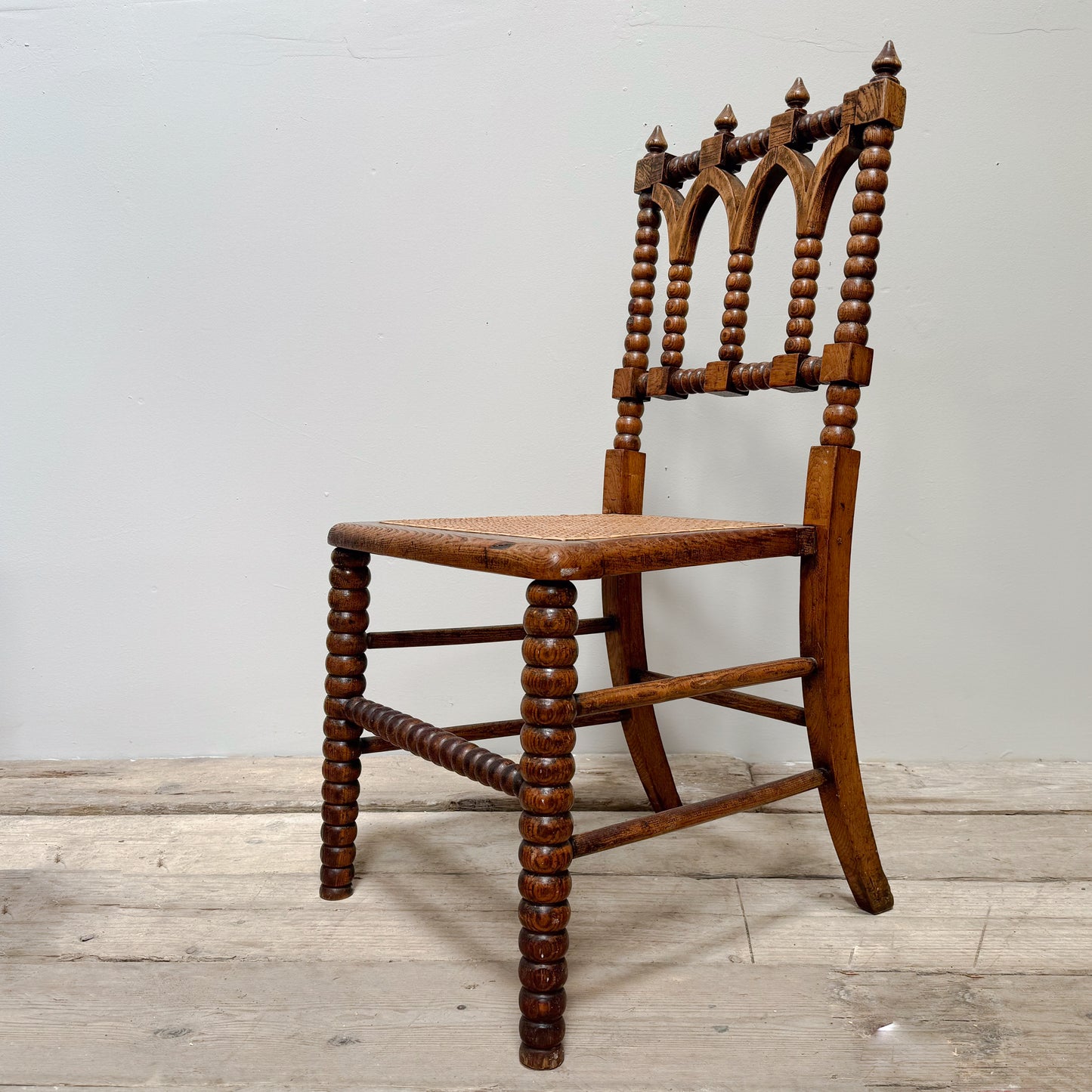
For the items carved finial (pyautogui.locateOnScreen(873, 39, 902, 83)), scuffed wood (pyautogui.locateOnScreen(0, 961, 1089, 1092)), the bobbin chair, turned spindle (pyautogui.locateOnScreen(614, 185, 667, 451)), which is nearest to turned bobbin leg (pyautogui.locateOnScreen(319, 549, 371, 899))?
the bobbin chair

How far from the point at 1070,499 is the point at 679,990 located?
1109 millimetres

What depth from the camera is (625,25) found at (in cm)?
154

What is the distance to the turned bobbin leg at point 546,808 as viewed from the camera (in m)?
0.81

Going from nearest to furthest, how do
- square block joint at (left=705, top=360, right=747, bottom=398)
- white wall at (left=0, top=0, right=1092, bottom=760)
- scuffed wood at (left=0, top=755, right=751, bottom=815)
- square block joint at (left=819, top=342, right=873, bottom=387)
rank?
1. square block joint at (left=819, top=342, right=873, bottom=387)
2. square block joint at (left=705, top=360, right=747, bottom=398)
3. scuffed wood at (left=0, top=755, right=751, bottom=815)
4. white wall at (left=0, top=0, right=1092, bottom=760)

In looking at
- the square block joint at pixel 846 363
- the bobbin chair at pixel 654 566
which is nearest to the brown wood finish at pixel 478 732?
the bobbin chair at pixel 654 566

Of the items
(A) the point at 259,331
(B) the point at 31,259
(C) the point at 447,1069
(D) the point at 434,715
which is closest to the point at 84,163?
(B) the point at 31,259

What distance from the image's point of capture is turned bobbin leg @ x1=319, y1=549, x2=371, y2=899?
111cm

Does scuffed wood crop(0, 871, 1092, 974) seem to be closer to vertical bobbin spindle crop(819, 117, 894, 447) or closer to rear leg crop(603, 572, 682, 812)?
rear leg crop(603, 572, 682, 812)

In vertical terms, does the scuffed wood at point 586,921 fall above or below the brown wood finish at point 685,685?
below

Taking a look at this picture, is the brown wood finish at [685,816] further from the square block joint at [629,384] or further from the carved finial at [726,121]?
the carved finial at [726,121]

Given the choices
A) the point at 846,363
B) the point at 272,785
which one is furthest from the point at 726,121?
the point at 272,785

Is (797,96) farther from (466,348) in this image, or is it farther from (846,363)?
(466,348)

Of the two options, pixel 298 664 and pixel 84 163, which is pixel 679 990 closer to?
pixel 298 664

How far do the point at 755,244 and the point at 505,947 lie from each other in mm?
864
